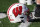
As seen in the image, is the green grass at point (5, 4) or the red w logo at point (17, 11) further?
the green grass at point (5, 4)

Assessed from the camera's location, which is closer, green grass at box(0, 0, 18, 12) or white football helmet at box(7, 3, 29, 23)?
white football helmet at box(7, 3, 29, 23)

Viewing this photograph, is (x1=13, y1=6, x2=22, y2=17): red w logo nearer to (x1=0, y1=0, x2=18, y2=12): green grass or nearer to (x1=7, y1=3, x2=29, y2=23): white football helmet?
(x1=7, y1=3, x2=29, y2=23): white football helmet

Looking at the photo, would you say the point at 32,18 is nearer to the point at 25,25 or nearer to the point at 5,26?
the point at 25,25

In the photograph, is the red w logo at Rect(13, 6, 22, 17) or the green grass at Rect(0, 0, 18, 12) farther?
the green grass at Rect(0, 0, 18, 12)

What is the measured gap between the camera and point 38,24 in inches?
119

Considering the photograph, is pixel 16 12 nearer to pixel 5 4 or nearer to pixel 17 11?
pixel 17 11

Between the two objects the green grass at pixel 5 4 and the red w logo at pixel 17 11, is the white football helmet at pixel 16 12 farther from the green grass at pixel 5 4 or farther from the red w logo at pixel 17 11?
the green grass at pixel 5 4

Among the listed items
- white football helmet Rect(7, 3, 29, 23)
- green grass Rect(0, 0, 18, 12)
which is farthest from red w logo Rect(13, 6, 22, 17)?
green grass Rect(0, 0, 18, 12)

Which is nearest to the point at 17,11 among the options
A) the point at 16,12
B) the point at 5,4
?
the point at 16,12

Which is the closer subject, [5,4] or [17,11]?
[17,11]

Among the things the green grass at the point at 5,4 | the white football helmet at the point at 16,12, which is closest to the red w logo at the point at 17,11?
the white football helmet at the point at 16,12

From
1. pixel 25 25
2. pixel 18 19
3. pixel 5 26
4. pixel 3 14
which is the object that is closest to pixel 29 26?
pixel 25 25

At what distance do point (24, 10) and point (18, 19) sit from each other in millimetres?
243

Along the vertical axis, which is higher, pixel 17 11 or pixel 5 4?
pixel 5 4
